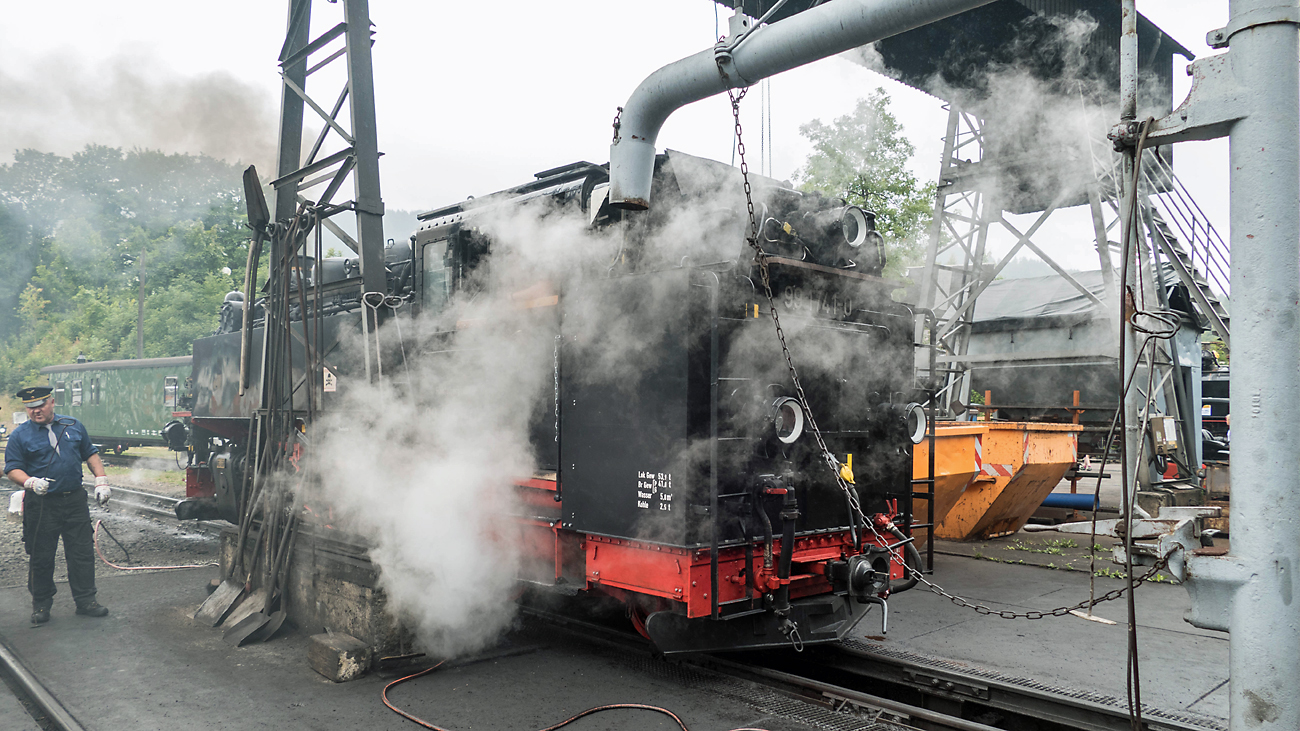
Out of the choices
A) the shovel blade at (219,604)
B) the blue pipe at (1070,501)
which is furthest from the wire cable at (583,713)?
the blue pipe at (1070,501)

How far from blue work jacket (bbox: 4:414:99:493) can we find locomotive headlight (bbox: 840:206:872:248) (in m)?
6.18

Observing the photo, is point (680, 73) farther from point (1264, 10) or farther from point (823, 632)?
point (823, 632)

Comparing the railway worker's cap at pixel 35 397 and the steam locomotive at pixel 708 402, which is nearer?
the steam locomotive at pixel 708 402

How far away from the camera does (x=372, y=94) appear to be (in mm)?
6738

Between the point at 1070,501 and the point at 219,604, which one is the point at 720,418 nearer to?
the point at 219,604

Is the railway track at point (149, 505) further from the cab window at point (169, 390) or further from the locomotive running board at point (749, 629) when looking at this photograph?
the locomotive running board at point (749, 629)

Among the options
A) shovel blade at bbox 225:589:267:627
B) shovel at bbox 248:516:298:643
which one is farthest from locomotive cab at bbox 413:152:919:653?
shovel blade at bbox 225:589:267:627

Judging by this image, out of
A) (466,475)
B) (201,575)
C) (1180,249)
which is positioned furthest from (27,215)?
(1180,249)

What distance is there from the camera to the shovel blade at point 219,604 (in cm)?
603

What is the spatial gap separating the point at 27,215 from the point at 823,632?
23011 mm

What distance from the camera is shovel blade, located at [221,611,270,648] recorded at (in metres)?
5.58

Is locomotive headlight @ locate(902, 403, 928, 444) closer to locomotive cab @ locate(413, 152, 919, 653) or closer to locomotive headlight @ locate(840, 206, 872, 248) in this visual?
locomotive cab @ locate(413, 152, 919, 653)

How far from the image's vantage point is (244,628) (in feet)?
18.6

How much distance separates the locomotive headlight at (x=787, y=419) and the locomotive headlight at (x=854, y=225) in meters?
1.29
